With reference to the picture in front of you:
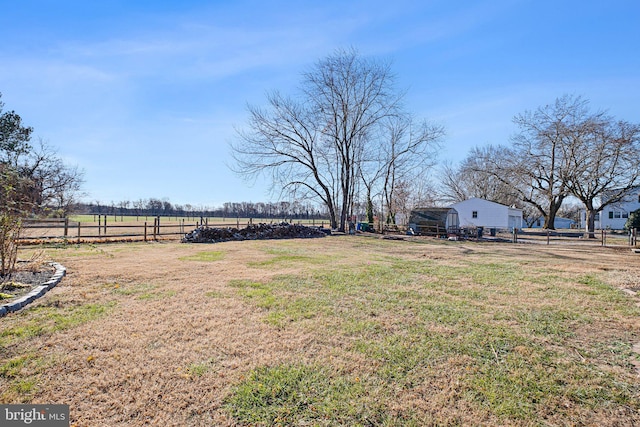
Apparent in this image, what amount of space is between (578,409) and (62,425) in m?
3.36

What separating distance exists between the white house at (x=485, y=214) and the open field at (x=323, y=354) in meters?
26.2

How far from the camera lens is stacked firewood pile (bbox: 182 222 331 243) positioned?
14.1 m

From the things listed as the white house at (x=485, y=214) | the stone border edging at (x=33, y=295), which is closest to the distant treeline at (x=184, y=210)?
the white house at (x=485, y=214)

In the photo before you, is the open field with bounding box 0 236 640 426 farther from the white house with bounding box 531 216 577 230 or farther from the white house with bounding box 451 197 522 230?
the white house with bounding box 531 216 577 230

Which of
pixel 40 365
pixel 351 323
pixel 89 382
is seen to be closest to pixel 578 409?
pixel 351 323

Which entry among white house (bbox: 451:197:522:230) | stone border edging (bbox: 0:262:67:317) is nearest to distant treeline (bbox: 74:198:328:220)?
white house (bbox: 451:197:522:230)

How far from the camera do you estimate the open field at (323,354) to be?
2166mm

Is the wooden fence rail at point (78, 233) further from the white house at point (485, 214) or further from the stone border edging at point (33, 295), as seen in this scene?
the white house at point (485, 214)

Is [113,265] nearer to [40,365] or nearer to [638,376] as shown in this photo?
[40,365]

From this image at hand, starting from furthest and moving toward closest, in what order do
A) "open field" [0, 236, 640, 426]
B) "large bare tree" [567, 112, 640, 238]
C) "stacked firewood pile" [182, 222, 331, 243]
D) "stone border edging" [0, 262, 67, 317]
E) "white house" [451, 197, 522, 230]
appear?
"white house" [451, 197, 522, 230] → "large bare tree" [567, 112, 640, 238] → "stacked firewood pile" [182, 222, 331, 243] → "stone border edging" [0, 262, 67, 317] → "open field" [0, 236, 640, 426]

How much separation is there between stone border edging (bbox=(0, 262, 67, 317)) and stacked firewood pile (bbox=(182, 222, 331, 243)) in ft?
26.2

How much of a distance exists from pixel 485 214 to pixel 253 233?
22602 millimetres

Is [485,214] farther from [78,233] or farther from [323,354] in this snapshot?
[323,354]

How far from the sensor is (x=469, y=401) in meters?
2.26
